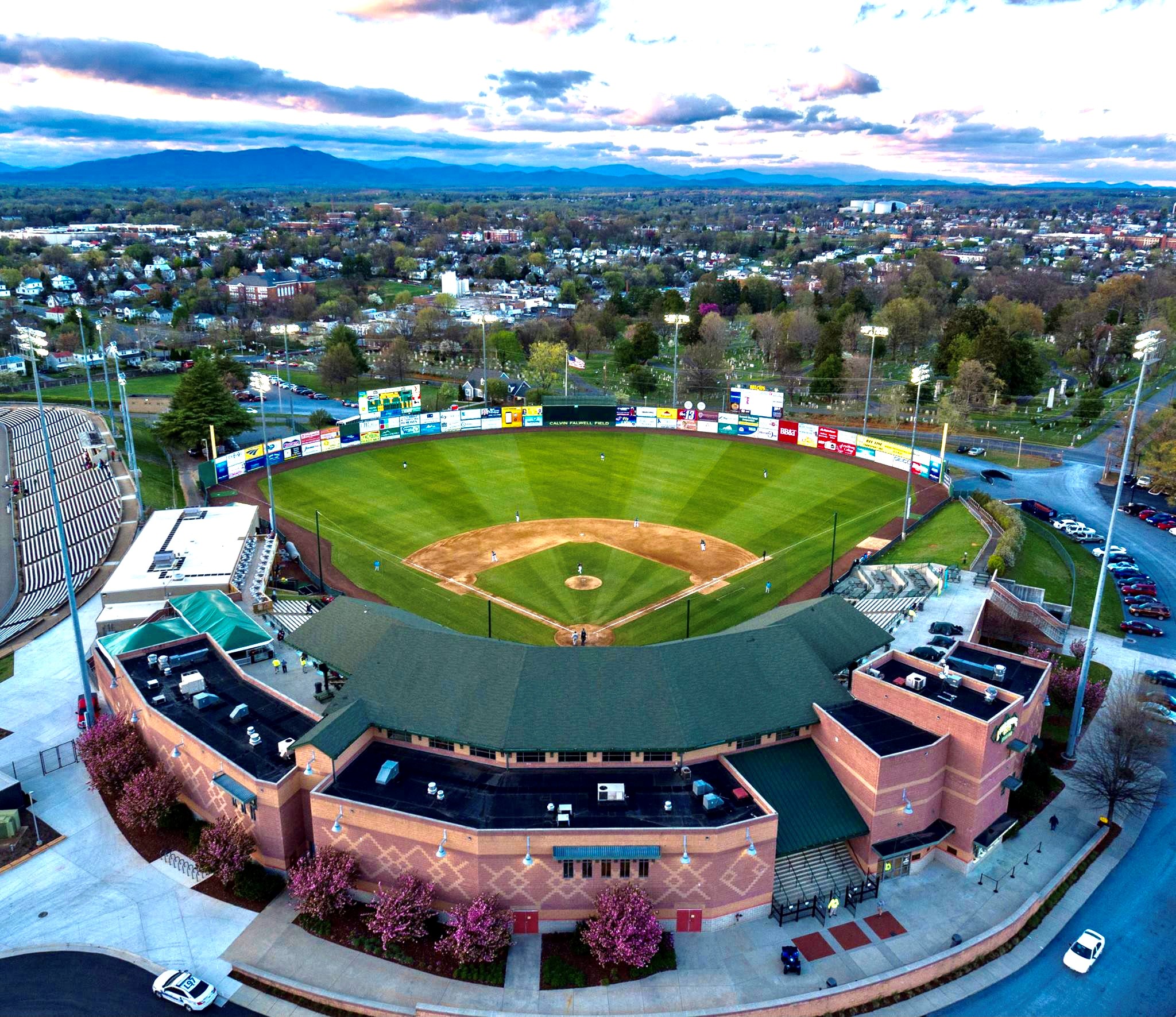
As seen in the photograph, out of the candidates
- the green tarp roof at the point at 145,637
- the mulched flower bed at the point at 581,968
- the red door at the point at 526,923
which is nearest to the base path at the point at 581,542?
the green tarp roof at the point at 145,637

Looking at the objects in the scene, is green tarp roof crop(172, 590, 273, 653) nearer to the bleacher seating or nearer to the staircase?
the bleacher seating

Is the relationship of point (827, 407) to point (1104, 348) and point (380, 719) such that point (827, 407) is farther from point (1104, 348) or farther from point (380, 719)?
point (380, 719)

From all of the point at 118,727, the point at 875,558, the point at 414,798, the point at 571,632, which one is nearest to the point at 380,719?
the point at 414,798

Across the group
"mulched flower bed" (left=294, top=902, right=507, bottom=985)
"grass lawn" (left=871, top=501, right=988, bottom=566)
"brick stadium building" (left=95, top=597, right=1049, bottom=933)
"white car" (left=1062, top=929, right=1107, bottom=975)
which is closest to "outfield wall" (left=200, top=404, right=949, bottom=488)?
"grass lawn" (left=871, top=501, right=988, bottom=566)

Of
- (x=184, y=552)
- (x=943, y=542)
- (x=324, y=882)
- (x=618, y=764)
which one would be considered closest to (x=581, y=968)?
(x=618, y=764)

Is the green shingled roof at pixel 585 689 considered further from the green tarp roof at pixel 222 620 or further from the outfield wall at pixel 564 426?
the outfield wall at pixel 564 426

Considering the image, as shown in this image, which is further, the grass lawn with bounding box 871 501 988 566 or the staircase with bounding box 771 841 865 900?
the grass lawn with bounding box 871 501 988 566
